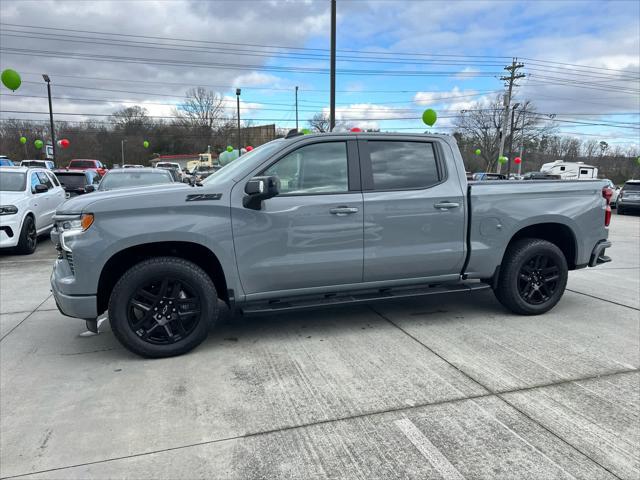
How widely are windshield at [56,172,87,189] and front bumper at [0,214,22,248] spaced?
18.7ft

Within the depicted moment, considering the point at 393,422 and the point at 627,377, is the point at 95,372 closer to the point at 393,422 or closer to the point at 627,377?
the point at 393,422

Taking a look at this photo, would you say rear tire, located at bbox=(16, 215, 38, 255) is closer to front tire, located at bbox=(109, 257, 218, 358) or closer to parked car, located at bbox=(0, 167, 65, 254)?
parked car, located at bbox=(0, 167, 65, 254)

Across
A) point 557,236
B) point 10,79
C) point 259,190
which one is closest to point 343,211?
point 259,190

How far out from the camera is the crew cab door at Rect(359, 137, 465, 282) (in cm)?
423

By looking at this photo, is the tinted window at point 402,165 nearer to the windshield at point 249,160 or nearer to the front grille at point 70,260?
the windshield at point 249,160

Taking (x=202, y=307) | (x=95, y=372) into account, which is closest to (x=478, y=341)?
(x=202, y=307)

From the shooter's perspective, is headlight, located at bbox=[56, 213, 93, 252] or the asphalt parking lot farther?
headlight, located at bbox=[56, 213, 93, 252]

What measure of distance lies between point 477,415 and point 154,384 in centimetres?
237

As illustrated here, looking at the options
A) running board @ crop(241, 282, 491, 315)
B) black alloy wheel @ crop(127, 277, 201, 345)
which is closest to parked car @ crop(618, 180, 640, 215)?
running board @ crop(241, 282, 491, 315)

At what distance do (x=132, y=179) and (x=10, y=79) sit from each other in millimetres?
8308

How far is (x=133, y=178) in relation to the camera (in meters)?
10.1

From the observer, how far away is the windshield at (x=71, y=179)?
550 inches

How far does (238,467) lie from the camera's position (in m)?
2.45

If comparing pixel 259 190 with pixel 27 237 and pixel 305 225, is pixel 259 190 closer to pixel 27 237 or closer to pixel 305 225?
pixel 305 225
